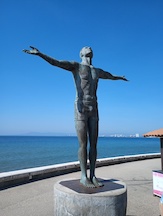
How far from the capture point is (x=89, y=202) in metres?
3.58

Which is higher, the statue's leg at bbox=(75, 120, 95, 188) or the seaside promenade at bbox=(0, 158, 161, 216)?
the statue's leg at bbox=(75, 120, 95, 188)

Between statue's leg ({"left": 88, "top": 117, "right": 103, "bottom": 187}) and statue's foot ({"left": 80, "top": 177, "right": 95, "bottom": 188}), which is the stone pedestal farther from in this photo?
statue's leg ({"left": 88, "top": 117, "right": 103, "bottom": 187})

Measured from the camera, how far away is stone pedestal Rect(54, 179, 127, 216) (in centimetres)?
358

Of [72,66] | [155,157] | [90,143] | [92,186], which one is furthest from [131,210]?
[155,157]

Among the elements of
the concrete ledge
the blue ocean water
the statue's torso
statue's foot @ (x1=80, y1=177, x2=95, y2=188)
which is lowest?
the blue ocean water

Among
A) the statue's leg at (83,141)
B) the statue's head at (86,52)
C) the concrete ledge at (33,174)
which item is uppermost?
the statue's head at (86,52)

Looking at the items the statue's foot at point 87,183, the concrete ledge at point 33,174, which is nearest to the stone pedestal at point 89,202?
the statue's foot at point 87,183

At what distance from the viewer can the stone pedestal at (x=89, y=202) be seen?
358 cm

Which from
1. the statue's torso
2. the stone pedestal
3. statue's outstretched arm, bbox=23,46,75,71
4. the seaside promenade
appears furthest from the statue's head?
the seaside promenade

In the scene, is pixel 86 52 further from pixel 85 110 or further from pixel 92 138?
pixel 92 138

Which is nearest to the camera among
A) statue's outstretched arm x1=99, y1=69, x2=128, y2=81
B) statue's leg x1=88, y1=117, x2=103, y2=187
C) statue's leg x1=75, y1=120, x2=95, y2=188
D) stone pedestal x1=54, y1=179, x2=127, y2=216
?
stone pedestal x1=54, y1=179, x2=127, y2=216

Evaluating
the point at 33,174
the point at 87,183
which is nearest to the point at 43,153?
the point at 33,174

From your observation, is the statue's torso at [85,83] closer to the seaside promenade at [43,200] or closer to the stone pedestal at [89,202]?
the stone pedestal at [89,202]

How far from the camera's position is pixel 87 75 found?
4.49 m
